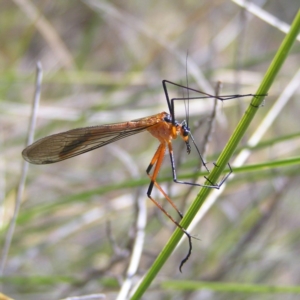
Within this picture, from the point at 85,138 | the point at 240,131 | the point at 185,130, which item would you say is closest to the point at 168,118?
A: the point at 185,130

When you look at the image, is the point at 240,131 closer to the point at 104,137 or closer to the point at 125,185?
the point at 125,185

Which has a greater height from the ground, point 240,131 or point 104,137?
point 104,137

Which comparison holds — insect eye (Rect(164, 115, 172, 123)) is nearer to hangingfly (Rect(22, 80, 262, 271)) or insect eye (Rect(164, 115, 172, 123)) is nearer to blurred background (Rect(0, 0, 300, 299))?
hangingfly (Rect(22, 80, 262, 271))

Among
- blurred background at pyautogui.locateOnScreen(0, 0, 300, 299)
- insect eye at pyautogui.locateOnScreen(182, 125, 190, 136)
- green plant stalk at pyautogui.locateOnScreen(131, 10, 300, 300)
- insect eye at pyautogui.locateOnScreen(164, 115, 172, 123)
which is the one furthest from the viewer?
blurred background at pyautogui.locateOnScreen(0, 0, 300, 299)

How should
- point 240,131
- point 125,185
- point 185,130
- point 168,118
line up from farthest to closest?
point 168,118, point 185,130, point 125,185, point 240,131

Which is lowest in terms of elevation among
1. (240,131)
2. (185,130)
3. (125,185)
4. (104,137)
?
(240,131)

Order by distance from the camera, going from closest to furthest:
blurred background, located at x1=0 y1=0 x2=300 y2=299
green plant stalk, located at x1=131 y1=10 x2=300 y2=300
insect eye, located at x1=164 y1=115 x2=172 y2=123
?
green plant stalk, located at x1=131 y1=10 x2=300 y2=300 < insect eye, located at x1=164 y1=115 x2=172 y2=123 < blurred background, located at x1=0 y1=0 x2=300 y2=299

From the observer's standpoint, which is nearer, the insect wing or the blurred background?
the insect wing

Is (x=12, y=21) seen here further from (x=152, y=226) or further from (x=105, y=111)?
(x=152, y=226)

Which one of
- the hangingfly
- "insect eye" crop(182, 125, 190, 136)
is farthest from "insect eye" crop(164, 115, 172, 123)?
"insect eye" crop(182, 125, 190, 136)

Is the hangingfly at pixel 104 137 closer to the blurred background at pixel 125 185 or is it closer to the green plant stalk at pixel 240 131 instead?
the blurred background at pixel 125 185

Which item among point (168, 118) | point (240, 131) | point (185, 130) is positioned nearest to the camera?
point (240, 131)
